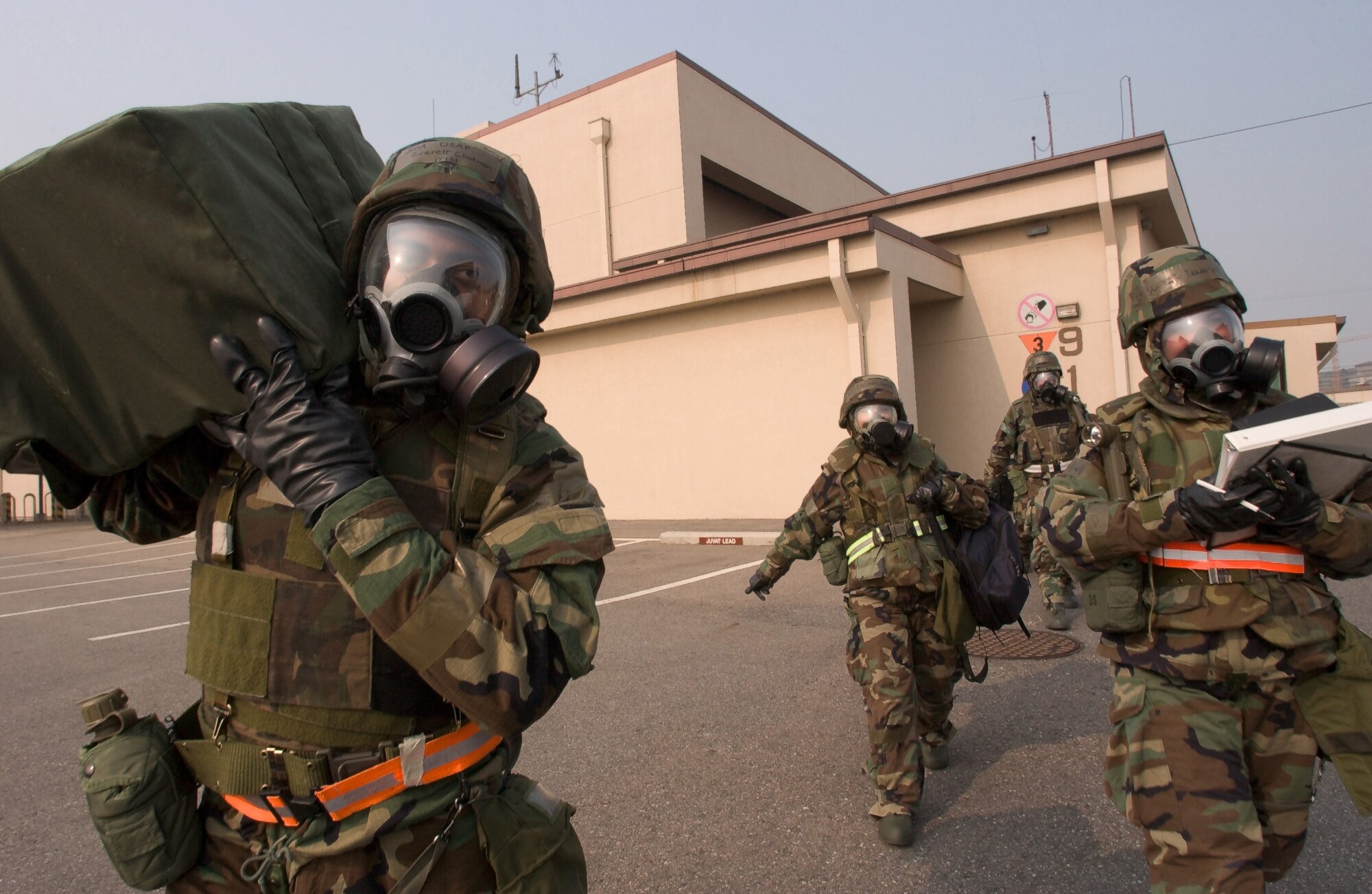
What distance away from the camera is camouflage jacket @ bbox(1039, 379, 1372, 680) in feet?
7.71

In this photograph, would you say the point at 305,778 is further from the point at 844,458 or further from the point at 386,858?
the point at 844,458

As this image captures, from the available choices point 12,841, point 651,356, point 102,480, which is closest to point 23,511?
point 651,356

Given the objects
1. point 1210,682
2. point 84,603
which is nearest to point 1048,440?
point 1210,682

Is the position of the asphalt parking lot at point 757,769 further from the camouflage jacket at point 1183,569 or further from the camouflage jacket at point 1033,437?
the camouflage jacket at point 1033,437

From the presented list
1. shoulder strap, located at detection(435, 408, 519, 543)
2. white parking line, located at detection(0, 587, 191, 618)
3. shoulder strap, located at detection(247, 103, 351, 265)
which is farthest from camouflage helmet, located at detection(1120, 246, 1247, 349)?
white parking line, located at detection(0, 587, 191, 618)

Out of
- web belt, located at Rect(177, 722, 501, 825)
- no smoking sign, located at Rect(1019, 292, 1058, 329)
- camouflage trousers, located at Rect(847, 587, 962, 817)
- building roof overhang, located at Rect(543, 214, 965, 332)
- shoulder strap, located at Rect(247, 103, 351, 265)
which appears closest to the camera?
web belt, located at Rect(177, 722, 501, 825)

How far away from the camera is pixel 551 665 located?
4.75ft

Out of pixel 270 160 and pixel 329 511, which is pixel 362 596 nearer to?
pixel 329 511

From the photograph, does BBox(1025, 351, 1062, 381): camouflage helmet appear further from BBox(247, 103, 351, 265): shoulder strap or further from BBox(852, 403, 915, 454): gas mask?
BBox(247, 103, 351, 265): shoulder strap

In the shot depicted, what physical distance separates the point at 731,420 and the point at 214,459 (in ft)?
36.8

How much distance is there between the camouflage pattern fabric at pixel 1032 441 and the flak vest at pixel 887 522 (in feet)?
→ 10.9

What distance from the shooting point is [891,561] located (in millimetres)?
4008

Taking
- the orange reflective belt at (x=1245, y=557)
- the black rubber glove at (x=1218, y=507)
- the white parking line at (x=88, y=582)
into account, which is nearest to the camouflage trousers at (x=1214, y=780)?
the orange reflective belt at (x=1245, y=557)

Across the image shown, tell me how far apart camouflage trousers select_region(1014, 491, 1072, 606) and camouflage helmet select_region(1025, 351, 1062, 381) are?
1121mm
